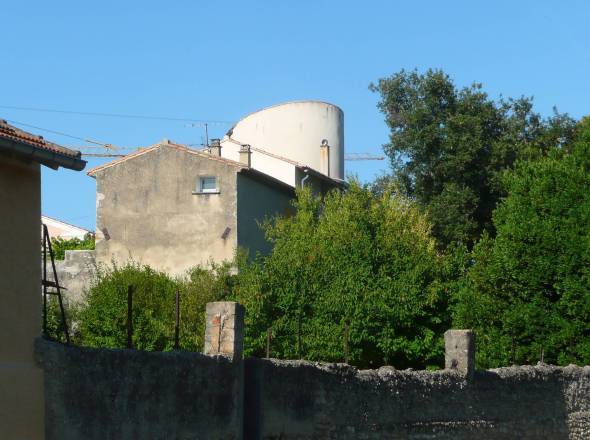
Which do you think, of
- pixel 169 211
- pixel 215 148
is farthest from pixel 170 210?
pixel 215 148

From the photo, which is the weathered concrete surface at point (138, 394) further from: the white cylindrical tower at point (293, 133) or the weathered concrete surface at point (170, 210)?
the white cylindrical tower at point (293, 133)

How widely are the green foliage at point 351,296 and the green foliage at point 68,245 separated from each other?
38.1 ft

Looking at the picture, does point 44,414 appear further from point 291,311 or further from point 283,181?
point 283,181

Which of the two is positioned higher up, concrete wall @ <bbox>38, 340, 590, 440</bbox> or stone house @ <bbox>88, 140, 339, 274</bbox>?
stone house @ <bbox>88, 140, 339, 274</bbox>

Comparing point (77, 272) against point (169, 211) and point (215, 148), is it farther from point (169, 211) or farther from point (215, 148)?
point (215, 148)

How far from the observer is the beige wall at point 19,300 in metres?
11.4

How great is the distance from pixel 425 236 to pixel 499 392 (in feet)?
49.9

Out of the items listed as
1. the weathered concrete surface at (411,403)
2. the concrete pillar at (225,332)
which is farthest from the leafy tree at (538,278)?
the concrete pillar at (225,332)

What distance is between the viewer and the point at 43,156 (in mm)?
11492

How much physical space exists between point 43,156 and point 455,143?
30.4 metres

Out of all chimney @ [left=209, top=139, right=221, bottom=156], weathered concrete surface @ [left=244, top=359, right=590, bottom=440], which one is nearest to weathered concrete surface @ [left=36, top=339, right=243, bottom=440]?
weathered concrete surface @ [left=244, top=359, right=590, bottom=440]

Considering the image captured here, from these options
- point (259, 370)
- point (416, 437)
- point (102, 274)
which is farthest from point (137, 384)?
point (102, 274)

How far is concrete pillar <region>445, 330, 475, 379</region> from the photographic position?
19.6 metres

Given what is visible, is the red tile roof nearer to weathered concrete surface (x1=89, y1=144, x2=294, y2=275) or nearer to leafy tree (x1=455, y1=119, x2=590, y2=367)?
leafy tree (x1=455, y1=119, x2=590, y2=367)
